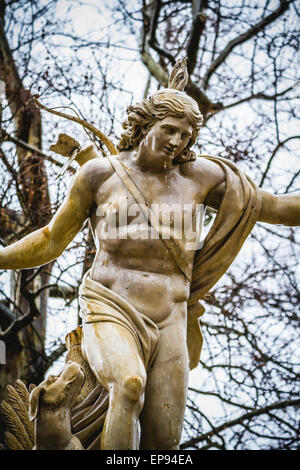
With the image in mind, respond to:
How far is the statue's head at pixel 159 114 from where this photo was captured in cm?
519

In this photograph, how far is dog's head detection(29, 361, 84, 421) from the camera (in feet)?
15.3

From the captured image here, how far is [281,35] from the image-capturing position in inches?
452

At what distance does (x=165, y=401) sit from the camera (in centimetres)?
477

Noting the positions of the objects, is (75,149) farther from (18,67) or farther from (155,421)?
(18,67)

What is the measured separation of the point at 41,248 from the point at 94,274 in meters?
0.44

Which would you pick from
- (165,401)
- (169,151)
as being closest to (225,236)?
Result: (169,151)

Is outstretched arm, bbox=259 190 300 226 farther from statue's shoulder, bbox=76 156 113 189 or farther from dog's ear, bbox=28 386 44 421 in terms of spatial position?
dog's ear, bbox=28 386 44 421
